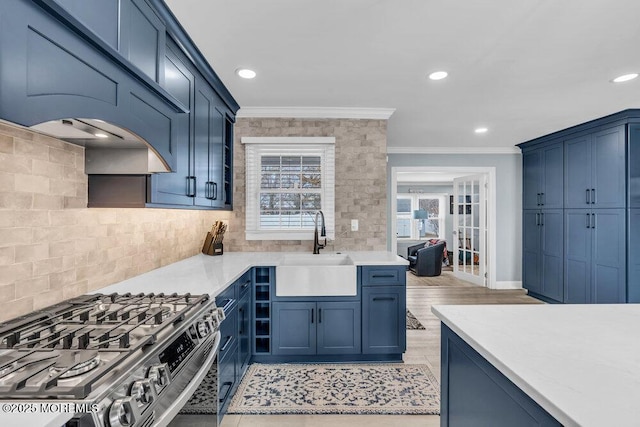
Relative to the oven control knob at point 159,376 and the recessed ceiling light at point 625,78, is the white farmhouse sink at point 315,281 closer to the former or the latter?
the oven control knob at point 159,376

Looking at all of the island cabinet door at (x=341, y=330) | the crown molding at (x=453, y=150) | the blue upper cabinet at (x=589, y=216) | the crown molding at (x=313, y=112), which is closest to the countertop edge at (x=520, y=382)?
the island cabinet door at (x=341, y=330)

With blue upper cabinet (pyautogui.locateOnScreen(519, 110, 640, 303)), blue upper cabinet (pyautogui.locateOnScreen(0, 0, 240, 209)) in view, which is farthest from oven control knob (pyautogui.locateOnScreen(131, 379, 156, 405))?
blue upper cabinet (pyautogui.locateOnScreen(519, 110, 640, 303))

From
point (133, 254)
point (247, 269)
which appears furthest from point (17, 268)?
point (247, 269)

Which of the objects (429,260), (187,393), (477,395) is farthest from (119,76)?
(429,260)

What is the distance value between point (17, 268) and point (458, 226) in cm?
637

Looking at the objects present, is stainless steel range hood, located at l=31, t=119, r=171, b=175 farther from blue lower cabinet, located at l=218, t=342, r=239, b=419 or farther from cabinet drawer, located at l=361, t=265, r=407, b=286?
cabinet drawer, located at l=361, t=265, r=407, b=286

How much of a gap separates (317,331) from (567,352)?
6.57ft

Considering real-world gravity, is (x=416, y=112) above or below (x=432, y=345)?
above

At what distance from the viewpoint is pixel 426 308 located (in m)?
4.36

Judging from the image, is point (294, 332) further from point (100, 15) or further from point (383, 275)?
point (100, 15)

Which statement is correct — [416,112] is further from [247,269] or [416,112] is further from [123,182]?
[123,182]

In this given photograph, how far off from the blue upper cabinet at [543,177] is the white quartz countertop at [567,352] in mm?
3745

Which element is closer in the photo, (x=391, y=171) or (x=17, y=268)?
(x=17, y=268)

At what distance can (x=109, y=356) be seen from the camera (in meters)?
0.92
